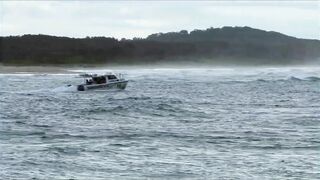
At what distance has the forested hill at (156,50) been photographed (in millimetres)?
145250

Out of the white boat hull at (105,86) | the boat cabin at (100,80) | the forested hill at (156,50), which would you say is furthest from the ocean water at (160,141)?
the forested hill at (156,50)

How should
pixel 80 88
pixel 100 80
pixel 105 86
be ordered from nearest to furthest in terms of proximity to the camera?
pixel 80 88 < pixel 105 86 < pixel 100 80

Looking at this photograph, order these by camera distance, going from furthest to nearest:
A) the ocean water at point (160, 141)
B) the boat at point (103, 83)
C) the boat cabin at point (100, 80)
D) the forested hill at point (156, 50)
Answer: the forested hill at point (156, 50), the boat cabin at point (100, 80), the boat at point (103, 83), the ocean water at point (160, 141)

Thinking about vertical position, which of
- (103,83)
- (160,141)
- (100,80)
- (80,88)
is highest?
(160,141)

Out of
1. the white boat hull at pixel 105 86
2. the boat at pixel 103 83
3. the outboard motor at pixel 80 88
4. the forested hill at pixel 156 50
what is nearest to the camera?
the outboard motor at pixel 80 88

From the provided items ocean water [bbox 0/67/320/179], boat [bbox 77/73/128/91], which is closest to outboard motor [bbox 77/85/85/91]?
boat [bbox 77/73/128/91]

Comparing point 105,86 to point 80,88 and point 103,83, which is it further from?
point 80,88

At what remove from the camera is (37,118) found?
32.1 metres

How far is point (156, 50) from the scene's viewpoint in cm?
15962

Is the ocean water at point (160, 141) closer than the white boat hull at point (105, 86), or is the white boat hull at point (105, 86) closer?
the ocean water at point (160, 141)

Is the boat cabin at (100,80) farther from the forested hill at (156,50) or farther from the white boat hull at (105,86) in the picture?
the forested hill at (156,50)

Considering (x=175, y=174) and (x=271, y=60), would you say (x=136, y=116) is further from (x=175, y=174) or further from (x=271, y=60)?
(x=271, y=60)

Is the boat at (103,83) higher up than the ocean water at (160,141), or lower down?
lower down

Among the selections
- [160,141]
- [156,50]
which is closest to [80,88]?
[160,141]
